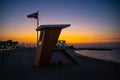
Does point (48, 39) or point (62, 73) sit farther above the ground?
point (48, 39)

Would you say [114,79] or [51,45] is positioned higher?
[51,45]

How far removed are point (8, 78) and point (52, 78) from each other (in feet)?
9.60

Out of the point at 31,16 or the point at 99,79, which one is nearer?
the point at 99,79

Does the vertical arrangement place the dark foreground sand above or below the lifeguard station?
below

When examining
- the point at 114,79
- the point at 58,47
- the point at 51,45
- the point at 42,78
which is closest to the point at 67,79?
the point at 42,78

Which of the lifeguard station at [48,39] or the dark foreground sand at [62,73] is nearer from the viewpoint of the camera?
the dark foreground sand at [62,73]

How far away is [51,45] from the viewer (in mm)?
16156

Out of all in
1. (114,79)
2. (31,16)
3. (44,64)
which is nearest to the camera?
(114,79)

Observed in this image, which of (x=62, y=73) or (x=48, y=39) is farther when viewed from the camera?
(x=48, y=39)

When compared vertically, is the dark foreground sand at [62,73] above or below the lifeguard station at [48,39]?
below

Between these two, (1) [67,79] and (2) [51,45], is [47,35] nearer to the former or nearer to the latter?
(2) [51,45]

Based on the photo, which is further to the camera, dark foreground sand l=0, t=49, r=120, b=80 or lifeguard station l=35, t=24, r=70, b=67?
lifeguard station l=35, t=24, r=70, b=67

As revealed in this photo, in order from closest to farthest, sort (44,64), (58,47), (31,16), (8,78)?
1. (8,78)
2. (44,64)
3. (58,47)
4. (31,16)

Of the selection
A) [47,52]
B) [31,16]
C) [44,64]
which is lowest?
[44,64]
